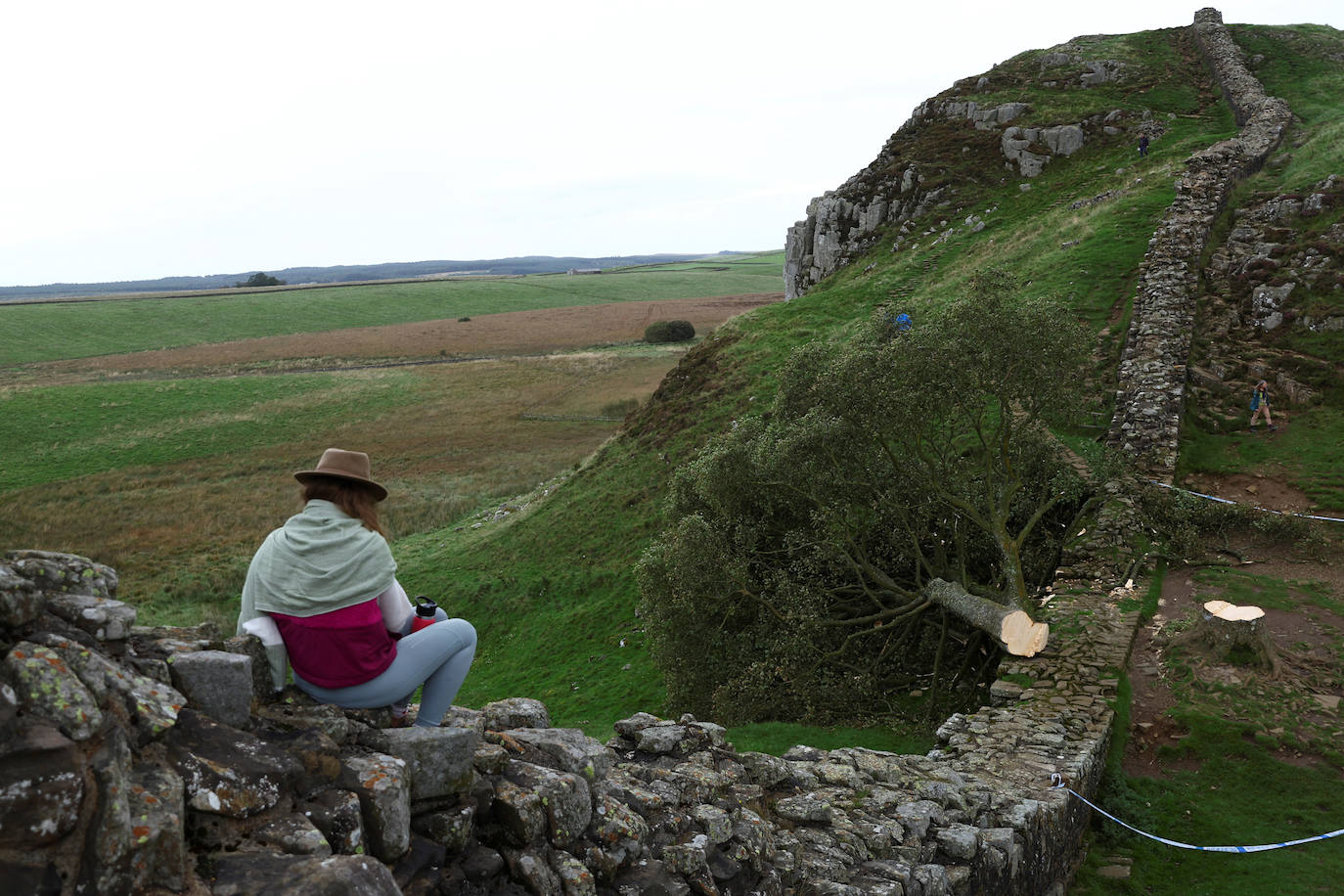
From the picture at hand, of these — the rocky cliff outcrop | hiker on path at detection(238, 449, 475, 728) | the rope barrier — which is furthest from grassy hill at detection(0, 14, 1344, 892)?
hiker on path at detection(238, 449, 475, 728)

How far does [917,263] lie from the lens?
5459cm

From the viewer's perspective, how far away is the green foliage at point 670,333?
388ft

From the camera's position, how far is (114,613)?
19.1 feet

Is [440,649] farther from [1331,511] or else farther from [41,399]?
[41,399]

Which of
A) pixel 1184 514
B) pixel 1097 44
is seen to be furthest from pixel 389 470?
pixel 1097 44

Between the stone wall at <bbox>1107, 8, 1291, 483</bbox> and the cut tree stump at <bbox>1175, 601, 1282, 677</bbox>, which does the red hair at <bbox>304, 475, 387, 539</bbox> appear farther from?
the stone wall at <bbox>1107, 8, 1291, 483</bbox>

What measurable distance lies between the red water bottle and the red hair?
1004 mm

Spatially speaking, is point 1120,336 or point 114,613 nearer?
point 114,613

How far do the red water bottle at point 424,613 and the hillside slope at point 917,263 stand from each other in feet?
54.7

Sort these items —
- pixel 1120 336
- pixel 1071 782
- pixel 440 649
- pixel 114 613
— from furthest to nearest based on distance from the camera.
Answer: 1. pixel 1120 336
2. pixel 1071 782
3. pixel 440 649
4. pixel 114 613

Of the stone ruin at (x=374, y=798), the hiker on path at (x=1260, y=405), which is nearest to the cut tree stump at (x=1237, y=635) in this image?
the stone ruin at (x=374, y=798)

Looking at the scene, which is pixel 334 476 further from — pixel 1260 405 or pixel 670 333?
pixel 670 333

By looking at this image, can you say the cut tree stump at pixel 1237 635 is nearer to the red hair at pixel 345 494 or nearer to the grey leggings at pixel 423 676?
the grey leggings at pixel 423 676

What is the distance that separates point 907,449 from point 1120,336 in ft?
58.4
